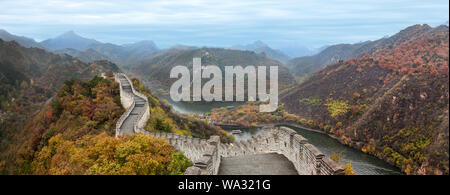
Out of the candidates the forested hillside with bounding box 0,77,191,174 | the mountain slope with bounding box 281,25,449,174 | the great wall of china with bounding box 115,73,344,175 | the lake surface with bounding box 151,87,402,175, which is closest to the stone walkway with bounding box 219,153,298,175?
the great wall of china with bounding box 115,73,344,175

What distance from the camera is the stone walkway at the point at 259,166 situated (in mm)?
9250

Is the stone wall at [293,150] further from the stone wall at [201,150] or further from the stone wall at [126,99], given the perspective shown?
the stone wall at [126,99]

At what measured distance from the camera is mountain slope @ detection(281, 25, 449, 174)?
4847 cm

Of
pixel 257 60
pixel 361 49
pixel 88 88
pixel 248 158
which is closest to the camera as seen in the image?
pixel 248 158

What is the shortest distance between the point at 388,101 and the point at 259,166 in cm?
6997

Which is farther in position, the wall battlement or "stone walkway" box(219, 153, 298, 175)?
"stone walkway" box(219, 153, 298, 175)

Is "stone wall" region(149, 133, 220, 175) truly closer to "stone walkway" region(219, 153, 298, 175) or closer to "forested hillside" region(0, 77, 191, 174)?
"stone walkway" region(219, 153, 298, 175)

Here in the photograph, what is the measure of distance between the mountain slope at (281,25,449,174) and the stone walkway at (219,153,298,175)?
102ft

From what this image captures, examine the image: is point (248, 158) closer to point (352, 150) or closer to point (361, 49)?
point (352, 150)

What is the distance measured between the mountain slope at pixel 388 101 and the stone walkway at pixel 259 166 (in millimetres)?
31062
